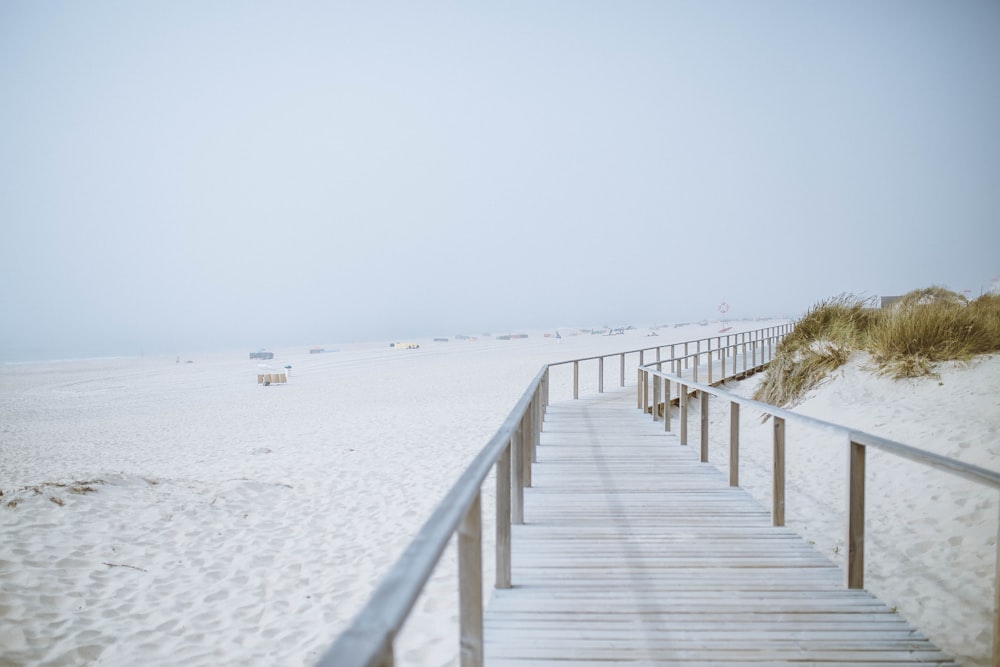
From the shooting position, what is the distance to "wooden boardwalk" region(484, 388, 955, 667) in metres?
2.34

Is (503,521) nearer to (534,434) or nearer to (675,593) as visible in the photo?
(675,593)

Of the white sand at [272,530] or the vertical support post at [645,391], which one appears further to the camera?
the vertical support post at [645,391]

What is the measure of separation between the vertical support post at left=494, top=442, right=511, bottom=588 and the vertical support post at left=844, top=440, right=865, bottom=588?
1.75m

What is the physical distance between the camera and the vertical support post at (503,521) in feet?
8.87

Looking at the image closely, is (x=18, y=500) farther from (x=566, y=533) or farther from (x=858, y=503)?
(x=858, y=503)

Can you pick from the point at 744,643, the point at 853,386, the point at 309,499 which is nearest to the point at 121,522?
the point at 309,499

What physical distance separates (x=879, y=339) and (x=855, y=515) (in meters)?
7.64

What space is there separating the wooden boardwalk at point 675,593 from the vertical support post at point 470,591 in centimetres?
67

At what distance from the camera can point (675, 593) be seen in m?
2.85

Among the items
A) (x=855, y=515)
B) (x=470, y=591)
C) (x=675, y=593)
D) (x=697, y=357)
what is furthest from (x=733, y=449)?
(x=697, y=357)

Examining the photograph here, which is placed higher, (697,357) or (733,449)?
(697,357)

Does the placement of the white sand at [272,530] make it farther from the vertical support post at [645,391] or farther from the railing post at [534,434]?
the vertical support post at [645,391]

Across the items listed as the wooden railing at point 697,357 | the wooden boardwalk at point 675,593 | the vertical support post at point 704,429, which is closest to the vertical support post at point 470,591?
the wooden boardwalk at point 675,593

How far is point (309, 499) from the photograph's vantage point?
6.89m
